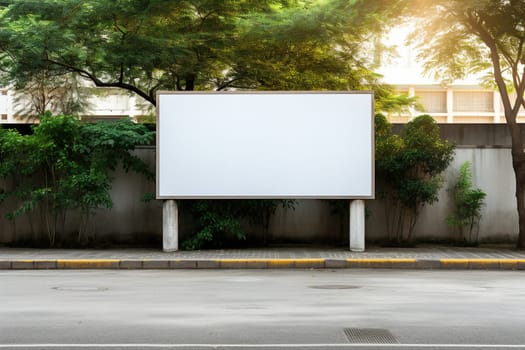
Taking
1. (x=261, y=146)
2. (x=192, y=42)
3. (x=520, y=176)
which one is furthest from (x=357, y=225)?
(x=192, y=42)

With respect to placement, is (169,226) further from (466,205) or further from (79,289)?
(466,205)

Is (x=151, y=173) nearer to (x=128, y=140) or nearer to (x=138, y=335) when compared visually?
(x=128, y=140)

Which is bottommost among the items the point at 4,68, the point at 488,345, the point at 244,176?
the point at 488,345

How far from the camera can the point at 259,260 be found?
15.2 m

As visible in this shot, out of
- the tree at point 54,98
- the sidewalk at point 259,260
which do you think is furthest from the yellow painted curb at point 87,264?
the tree at point 54,98

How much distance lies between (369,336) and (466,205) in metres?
11.5

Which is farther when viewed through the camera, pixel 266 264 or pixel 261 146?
pixel 261 146

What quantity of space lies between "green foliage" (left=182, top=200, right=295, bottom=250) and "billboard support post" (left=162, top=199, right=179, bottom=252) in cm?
36

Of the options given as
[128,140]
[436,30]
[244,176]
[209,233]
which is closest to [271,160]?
[244,176]

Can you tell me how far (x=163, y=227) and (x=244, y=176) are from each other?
2219 mm

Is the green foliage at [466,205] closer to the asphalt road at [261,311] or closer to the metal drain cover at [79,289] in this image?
the asphalt road at [261,311]

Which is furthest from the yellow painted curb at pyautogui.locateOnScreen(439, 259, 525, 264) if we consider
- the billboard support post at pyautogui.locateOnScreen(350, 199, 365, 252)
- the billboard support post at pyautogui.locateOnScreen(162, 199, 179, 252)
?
the billboard support post at pyautogui.locateOnScreen(162, 199, 179, 252)

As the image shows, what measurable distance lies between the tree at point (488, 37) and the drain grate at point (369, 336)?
10367 millimetres

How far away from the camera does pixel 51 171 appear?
1759 centimetres
